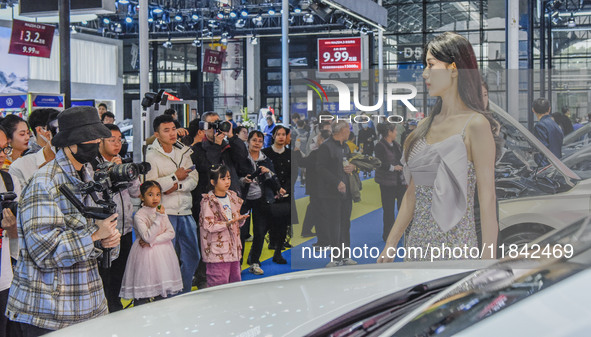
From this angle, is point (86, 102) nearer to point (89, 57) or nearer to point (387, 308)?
point (387, 308)

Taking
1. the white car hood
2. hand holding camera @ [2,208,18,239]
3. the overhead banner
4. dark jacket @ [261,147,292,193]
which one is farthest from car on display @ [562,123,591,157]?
the overhead banner

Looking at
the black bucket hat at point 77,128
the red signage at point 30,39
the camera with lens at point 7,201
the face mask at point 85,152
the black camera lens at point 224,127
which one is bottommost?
the camera with lens at point 7,201

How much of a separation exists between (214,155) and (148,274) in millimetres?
1917

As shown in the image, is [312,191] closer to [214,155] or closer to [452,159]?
[452,159]

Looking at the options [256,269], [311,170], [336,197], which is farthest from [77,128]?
[256,269]

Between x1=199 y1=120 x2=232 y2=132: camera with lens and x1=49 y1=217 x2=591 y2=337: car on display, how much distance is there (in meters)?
4.81

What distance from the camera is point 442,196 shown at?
3494 millimetres

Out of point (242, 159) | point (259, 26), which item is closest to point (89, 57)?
point (259, 26)

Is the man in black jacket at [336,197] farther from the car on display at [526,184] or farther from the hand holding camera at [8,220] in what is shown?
the hand holding camera at [8,220]

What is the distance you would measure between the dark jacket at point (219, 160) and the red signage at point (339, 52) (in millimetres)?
11900

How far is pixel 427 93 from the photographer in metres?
3.56

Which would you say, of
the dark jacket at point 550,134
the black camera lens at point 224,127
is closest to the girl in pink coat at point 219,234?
the black camera lens at point 224,127

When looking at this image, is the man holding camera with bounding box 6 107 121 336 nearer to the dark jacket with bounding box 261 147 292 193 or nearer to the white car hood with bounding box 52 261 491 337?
the white car hood with bounding box 52 261 491 337

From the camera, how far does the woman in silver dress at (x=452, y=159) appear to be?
11.3 ft
